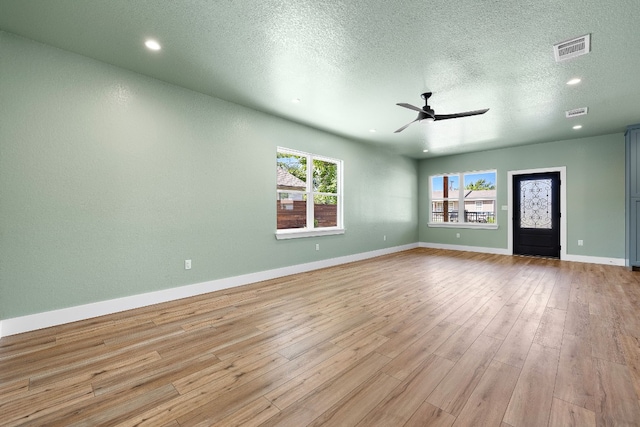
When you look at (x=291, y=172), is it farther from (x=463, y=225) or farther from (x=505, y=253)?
(x=505, y=253)

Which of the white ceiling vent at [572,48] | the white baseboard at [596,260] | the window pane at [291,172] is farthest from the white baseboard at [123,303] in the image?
the white baseboard at [596,260]

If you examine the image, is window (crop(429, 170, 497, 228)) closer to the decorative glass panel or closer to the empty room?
the decorative glass panel

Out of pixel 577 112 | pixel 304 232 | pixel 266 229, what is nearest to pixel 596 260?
pixel 577 112

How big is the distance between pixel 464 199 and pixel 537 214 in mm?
1665

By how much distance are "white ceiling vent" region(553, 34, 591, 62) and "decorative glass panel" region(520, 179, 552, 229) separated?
4.73 metres

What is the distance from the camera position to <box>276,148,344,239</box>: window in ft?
15.5

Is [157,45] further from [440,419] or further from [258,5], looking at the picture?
[440,419]

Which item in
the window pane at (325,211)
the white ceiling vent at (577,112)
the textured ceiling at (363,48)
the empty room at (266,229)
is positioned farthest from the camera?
the window pane at (325,211)

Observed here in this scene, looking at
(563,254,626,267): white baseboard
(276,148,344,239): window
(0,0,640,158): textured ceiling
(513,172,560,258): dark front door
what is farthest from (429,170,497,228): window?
(276,148,344,239): window

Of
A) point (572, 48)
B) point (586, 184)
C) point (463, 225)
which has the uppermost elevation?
point (572, 48)

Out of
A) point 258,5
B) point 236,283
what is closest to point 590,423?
point 258,5

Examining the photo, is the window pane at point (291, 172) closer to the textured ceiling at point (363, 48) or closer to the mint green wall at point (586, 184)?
the textured ceiling at point (363, 48)

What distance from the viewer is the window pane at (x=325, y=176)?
A: 535 centimetres

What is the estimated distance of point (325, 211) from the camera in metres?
5.52
